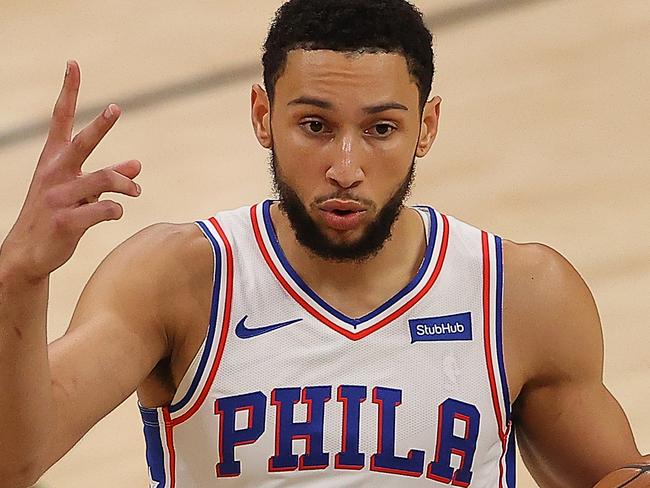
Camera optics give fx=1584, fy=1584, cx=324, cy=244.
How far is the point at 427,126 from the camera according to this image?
3357 millimetres

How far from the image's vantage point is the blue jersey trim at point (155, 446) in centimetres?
337

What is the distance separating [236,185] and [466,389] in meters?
3.20

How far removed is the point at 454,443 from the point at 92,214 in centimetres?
108

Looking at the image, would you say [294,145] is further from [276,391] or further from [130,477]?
[130,477]

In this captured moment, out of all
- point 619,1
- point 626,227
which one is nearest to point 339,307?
point 626,227

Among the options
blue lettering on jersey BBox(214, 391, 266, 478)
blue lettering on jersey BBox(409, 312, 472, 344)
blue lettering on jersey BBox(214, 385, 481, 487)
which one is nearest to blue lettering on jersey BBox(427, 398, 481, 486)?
blue lettering on jersey BBox(214, 385, 481, 487)

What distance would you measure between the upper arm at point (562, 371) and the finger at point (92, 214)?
3.67ft

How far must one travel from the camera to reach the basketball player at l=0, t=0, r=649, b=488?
10.2 feet

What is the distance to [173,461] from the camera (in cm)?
335

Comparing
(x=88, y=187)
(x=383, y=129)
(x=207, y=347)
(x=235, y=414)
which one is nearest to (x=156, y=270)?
(x=207, y=347)

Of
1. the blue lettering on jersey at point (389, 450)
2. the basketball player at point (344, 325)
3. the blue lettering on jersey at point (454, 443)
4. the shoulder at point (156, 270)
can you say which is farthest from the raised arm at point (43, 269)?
the blue lettering on jersey at point (454, 443)

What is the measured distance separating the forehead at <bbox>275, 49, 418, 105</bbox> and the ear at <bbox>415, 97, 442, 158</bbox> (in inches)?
6.2

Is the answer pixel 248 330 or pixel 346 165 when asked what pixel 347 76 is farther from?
pixel 248 330

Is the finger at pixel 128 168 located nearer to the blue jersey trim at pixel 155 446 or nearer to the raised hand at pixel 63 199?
the raised hand at pixel 63 199
